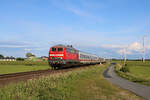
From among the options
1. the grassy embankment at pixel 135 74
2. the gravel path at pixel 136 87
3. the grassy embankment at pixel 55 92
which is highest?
the grassy embankment at pixel 55 92

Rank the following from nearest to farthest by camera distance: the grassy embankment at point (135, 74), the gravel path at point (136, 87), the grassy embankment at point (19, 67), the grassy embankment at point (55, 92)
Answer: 1. the grassy embankment at point (55, 92)
2. the gravel path at point (136, 87)
3. the grassy embankment at point (135, 74)
4. the grassy embankment at point (19, 67)

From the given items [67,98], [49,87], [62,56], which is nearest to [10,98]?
[67,98]

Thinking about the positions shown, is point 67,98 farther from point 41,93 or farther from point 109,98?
point 109,98

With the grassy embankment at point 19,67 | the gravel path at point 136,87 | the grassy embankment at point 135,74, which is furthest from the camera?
the grassy embankment at point 19,67

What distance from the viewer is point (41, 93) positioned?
9508mm

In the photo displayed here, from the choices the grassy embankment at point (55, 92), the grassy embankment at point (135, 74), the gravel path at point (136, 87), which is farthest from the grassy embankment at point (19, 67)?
the grassy embankment at point (135, 74)

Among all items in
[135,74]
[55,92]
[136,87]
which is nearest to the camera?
[55,92]

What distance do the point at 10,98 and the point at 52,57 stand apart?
21783 millimetres

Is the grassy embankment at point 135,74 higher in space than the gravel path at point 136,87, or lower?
lower

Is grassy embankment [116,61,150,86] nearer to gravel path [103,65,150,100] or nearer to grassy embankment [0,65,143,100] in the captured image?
gravel path [103,65,150,100]

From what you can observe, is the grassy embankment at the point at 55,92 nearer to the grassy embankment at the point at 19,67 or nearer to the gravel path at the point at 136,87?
the gravel path at the point at 136,87

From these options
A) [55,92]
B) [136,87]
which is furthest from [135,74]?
[55,92]

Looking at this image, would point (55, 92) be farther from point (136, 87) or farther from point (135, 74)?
point (135, 74)

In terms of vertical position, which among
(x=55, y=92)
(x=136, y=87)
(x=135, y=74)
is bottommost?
(x=135, y=74)
